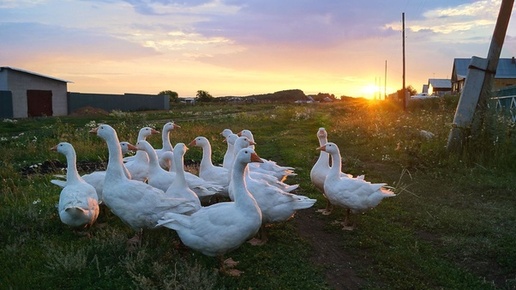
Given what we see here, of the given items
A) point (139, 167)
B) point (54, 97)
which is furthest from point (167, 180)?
point (54, 97)

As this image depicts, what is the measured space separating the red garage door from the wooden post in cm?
2876

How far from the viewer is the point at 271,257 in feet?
18.0

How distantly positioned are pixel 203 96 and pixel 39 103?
44.1 meters

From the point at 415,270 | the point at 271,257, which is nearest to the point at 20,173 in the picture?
the point at 271,257

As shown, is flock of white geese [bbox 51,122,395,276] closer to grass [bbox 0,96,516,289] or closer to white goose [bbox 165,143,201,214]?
white goose [bbox 165,143,201,214]

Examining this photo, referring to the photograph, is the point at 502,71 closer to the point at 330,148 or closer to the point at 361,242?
the point at 330,148

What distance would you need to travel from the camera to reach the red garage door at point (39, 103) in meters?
31.7

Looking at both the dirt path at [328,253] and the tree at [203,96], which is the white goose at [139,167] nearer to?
the dirt path at [328,253]

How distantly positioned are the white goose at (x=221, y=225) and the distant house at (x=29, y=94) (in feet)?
92.7

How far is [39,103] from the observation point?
3247 cm

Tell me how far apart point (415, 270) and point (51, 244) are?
4.50 m

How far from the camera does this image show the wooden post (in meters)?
11.1

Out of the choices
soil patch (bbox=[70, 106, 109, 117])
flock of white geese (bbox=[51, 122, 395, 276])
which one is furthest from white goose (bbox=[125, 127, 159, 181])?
soil patch (bbox=[70, 106, 109, 117])

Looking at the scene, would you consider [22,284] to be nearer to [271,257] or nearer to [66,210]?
[66,210]
